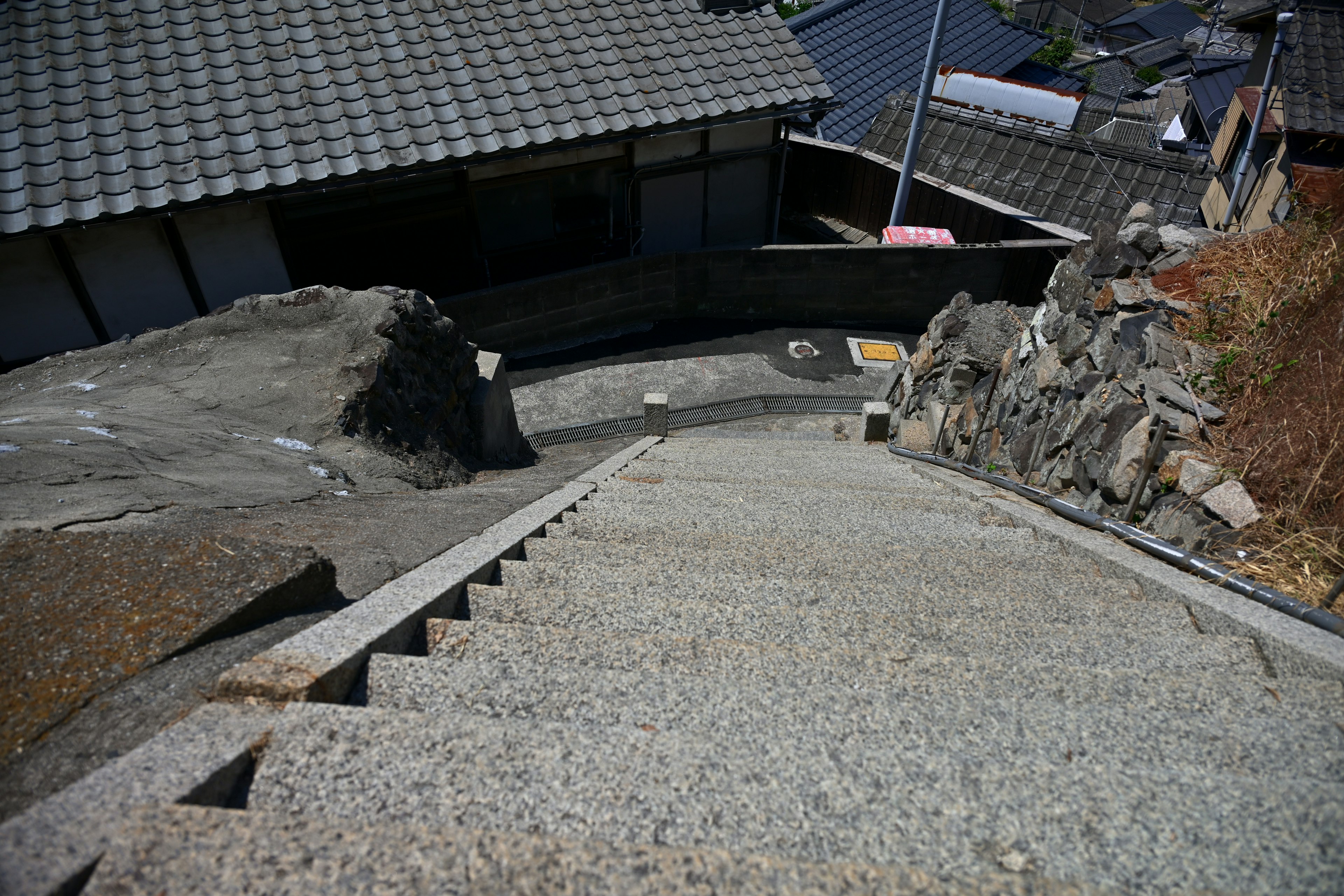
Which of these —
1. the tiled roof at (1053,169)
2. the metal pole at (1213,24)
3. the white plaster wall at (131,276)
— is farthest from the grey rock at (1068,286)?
the metal pole at (1213,24)

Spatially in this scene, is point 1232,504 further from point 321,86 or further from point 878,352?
point 321,86

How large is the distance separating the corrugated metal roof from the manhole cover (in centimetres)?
911

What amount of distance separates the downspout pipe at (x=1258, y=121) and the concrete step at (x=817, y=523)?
1057cm

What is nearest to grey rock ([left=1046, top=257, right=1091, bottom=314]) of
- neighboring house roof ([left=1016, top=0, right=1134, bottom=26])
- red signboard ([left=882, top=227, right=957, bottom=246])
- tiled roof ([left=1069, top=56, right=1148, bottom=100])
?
red signboard ([left=882, top=227, right=957, bottom=246])

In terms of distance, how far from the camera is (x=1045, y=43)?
23.8 m

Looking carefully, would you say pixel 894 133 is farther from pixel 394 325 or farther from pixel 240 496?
pixel 240 496

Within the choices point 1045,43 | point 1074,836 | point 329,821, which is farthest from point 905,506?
point 1045,43

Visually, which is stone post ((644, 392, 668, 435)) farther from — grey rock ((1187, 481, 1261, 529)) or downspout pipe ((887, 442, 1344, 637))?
grey rock ((1187, 481, 1261, 529))

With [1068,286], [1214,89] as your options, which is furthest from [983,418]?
[1214,89]

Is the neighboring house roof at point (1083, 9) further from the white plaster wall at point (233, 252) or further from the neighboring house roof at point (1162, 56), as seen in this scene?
the white plaster wall at point (233, 252)

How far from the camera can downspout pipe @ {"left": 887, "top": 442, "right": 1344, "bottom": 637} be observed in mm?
2453

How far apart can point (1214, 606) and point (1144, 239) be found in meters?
3.96

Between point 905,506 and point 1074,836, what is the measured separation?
9.87 ft

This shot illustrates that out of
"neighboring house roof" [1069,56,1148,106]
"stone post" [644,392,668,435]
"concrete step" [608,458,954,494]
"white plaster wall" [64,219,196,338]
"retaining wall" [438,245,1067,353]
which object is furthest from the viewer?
"neighboring house roof" [1069,56,1148,106]
